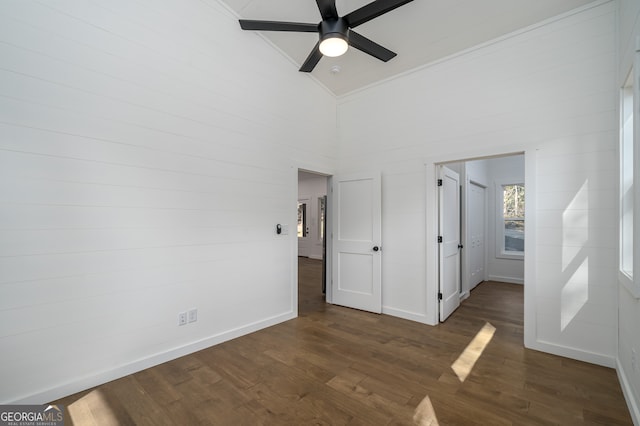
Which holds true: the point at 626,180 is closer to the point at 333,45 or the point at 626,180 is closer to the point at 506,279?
the point at 333,45

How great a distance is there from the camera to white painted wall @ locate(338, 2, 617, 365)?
2662 millimetres

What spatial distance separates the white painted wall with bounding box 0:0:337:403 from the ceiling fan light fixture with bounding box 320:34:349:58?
4.42 ft

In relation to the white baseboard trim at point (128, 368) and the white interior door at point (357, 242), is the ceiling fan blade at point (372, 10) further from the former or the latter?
the white baseboard trim at point (128, 368)

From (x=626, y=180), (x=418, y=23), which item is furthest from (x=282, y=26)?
(x=626, y=180)

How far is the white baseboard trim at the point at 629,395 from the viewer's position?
6.03 feet

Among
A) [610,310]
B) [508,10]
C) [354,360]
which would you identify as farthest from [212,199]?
[610,310]

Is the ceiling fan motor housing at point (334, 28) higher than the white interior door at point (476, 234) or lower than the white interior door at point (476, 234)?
higher

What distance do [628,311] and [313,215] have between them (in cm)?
840

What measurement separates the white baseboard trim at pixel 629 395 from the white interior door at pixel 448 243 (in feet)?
5.44

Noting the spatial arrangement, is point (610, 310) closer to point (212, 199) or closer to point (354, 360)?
point (354, 360)

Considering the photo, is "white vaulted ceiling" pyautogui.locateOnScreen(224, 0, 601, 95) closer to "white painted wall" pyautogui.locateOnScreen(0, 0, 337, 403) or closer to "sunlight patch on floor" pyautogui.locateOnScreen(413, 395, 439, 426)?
"white painted wall" pyautogui.locateOnScreen(0, 0, 337, 403)

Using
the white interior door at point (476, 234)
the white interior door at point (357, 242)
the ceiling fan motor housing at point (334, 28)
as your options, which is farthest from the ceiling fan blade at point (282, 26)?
the white interior door at point (476, 234)

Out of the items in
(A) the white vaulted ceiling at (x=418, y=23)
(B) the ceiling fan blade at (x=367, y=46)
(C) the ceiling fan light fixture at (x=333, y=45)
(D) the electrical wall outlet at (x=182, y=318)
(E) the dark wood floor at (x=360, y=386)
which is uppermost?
(A) the white vaulted ceiling at (x=418, y=23)

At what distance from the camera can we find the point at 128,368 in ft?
8.08
